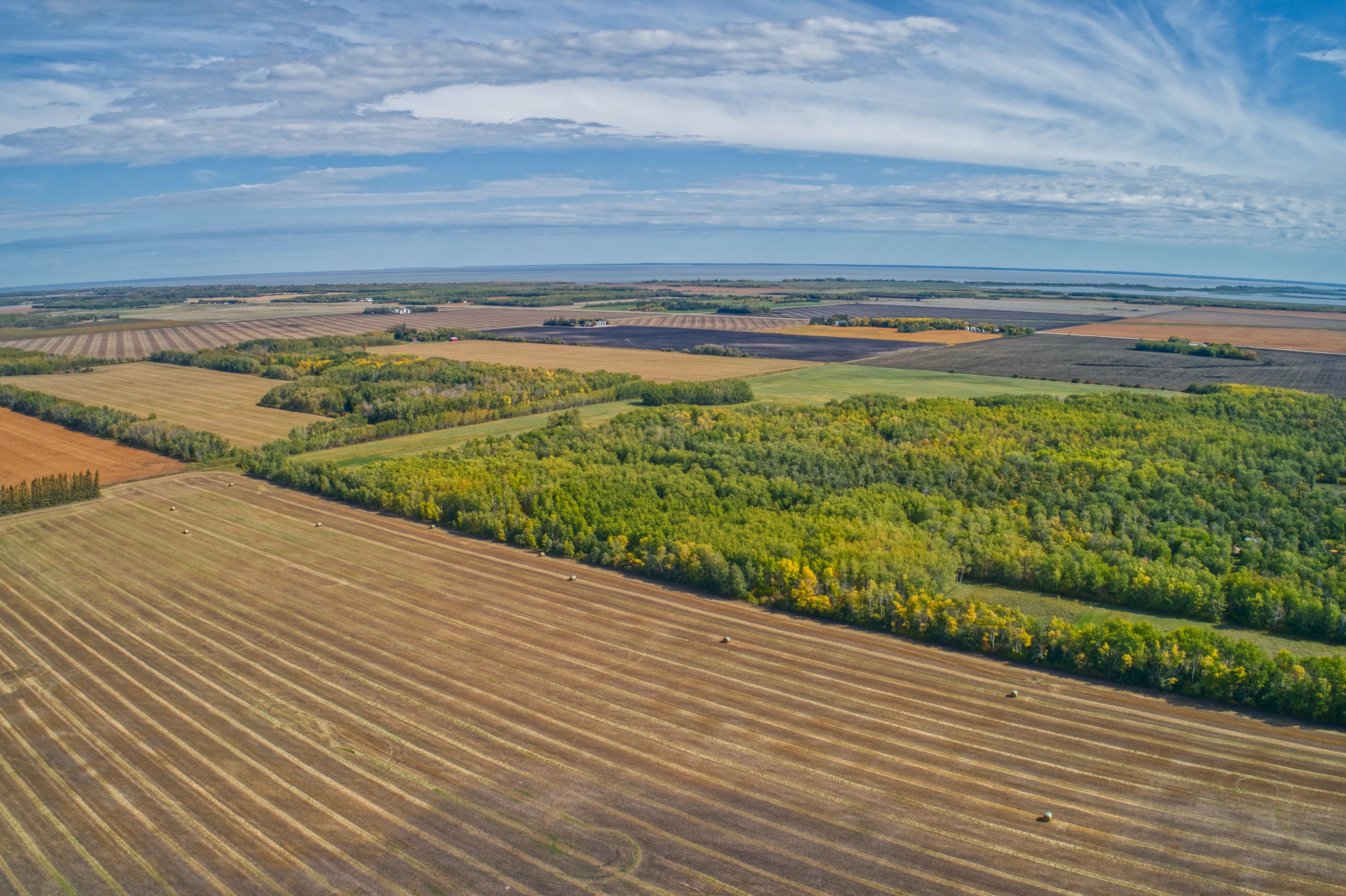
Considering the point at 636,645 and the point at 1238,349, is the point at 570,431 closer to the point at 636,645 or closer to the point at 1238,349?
the point at 636,645

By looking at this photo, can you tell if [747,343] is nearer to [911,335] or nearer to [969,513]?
[911,335]

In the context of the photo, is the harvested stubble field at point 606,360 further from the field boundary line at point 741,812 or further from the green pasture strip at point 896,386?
the field boundary line at point 741,812

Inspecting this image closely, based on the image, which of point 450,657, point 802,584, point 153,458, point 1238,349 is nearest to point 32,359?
point 153,458

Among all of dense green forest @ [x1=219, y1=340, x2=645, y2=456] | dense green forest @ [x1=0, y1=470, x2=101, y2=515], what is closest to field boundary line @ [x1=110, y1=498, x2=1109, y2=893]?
dense green forest @ [x1=0, y1=470, x2=101, y2=515]

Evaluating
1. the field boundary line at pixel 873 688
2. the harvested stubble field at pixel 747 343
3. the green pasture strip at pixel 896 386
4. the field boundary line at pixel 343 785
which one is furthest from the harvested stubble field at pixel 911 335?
the field boundary line at pixel 343 785

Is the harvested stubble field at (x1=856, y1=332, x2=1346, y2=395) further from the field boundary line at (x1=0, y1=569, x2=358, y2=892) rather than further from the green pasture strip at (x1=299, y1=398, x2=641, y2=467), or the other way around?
the field boundary line at (x1=0, y1=569, x2=358, y2=892)

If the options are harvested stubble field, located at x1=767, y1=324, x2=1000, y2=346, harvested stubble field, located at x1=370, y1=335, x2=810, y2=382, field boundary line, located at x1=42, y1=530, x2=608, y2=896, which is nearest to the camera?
field boundary line, located at x1=42, y1=530, x2=608, y2=896
